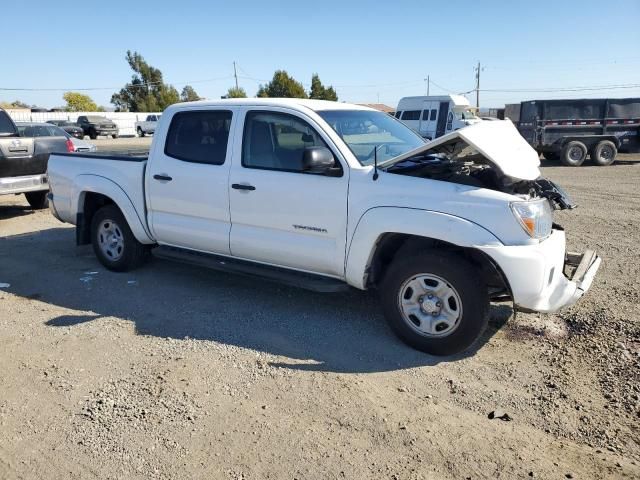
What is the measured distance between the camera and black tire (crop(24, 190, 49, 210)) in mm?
10345

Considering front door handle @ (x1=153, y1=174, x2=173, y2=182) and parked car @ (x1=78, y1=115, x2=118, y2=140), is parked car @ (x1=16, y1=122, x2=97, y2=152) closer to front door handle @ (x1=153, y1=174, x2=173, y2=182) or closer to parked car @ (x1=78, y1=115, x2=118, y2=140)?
front door handle @ (x1=153, y1=174, x2=173, y2=182)

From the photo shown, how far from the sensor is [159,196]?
213 inches

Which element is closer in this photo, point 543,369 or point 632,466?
point 632,466

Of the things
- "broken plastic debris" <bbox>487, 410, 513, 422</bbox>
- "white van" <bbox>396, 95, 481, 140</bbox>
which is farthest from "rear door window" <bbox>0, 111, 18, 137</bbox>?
"white van" <bbox>396, 95, 481, 140</bbox>

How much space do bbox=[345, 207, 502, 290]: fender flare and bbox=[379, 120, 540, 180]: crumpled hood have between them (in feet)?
1.43

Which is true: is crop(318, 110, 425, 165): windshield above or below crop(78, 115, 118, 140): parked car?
below

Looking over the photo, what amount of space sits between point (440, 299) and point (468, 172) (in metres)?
1.12

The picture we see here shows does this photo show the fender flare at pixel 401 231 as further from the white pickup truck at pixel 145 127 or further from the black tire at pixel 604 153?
the white pickup truck at pixel 145 127

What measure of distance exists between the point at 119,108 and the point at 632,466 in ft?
281

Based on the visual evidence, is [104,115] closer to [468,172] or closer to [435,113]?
[435,113]

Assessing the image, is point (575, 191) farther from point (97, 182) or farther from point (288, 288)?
point (97, 182)

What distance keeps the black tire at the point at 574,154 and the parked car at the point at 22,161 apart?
623 inches

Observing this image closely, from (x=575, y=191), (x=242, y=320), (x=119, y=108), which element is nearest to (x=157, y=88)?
(x=119, y=108)

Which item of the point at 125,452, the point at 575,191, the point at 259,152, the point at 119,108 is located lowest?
the point at 125,452
